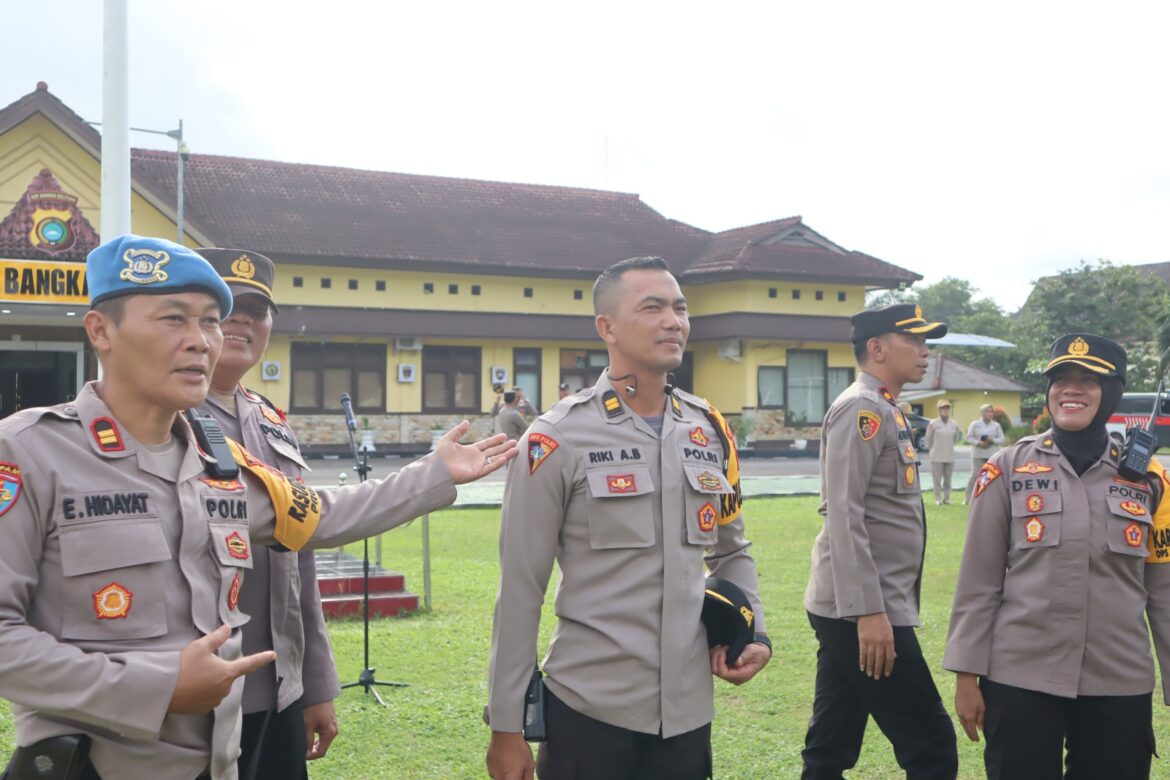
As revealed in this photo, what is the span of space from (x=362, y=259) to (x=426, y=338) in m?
3.17

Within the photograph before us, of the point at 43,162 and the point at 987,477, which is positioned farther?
the point at 43,162

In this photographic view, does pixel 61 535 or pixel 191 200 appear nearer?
pixel 61 535

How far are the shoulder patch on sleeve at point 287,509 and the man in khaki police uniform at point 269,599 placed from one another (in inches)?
20.0

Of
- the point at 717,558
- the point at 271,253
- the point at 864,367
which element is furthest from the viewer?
the point at 271,253

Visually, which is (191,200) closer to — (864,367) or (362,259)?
(362,259)

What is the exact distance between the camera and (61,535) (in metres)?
2.29

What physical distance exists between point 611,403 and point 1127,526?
204 cm

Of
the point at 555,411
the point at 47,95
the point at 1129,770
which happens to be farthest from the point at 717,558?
the point at 47,95

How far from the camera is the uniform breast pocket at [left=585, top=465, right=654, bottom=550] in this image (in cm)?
329

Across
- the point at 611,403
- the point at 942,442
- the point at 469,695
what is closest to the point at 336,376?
the point at 942,442

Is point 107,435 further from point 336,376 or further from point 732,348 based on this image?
point 732,348

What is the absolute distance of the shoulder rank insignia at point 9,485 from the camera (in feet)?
7.38

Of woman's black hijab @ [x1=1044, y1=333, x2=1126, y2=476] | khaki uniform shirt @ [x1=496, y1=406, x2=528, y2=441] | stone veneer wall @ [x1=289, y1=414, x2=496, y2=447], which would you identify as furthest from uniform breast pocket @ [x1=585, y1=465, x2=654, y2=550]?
stone veneer wall @ [x1=289, y1=414, x2=496, y2=447]

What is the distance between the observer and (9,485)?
2266 millimetres
